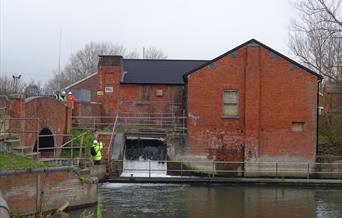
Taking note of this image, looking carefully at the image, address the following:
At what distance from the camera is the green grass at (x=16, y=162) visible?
59.3ft

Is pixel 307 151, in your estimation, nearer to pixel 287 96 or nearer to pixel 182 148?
pixel 287 96

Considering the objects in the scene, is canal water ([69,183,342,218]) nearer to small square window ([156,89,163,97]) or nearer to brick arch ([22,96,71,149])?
brick arch ([22,96,71,149])

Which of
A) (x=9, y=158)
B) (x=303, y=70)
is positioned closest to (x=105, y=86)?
(x=303, y=70)

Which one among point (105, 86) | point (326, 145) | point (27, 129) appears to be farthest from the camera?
point (105, 86)

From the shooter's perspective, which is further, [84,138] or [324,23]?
[324,23]

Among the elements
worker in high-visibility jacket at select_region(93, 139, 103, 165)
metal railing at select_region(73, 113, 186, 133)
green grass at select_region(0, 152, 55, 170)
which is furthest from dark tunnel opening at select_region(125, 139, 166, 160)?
green grass at select_region(0, 152, 55, 170)

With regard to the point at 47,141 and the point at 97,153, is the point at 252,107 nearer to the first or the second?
the point at 97,153

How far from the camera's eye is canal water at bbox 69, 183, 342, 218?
20.3 meters

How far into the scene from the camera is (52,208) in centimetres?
1889

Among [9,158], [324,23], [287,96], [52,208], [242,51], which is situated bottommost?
[52,208]

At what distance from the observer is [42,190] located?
60.6 feet

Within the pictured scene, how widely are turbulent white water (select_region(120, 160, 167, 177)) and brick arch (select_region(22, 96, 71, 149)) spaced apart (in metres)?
4.01

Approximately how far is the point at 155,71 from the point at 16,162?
23040 mm

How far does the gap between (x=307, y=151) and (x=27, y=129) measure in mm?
16129
